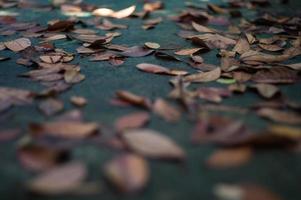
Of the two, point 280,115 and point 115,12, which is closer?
point 280,115

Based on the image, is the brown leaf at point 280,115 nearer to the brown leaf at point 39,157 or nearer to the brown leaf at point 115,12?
the brown leaf at point 39,157

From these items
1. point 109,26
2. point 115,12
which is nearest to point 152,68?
point 109,26

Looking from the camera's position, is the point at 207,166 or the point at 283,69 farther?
the point at 283,69

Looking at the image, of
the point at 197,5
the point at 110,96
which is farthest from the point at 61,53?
the point at 197,5

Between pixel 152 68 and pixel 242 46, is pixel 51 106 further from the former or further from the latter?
pixel 242 46

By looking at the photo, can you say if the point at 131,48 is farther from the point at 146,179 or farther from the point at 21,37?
the point at 146,179
